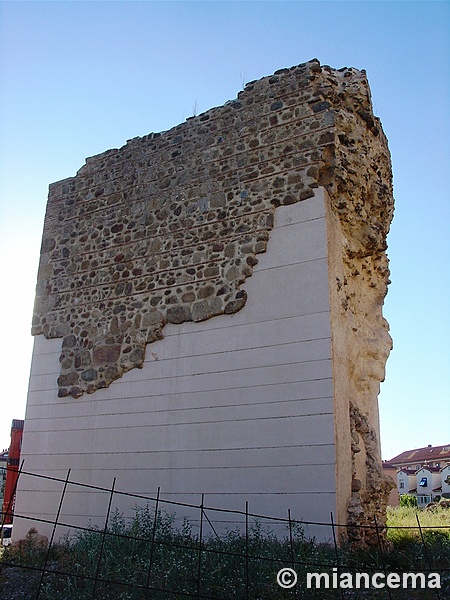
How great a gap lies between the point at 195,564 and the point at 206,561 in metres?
0.09

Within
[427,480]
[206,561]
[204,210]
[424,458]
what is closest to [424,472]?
[427,480]

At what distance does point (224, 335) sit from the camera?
21.2ft

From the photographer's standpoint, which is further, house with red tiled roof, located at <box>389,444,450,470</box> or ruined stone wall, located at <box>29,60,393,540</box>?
house with red tiled roof, located at <box>389,444,450,470</box>

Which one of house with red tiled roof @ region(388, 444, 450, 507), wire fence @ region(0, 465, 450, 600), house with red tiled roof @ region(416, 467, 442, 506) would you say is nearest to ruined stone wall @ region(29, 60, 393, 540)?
wire fence @ region(0, 465, 450, 600)

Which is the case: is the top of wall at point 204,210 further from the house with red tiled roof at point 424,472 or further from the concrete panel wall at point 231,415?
the house with red tiled roof at point 424,472

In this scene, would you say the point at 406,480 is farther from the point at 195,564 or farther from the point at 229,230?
the point at 195,564

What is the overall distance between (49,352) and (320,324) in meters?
3.76

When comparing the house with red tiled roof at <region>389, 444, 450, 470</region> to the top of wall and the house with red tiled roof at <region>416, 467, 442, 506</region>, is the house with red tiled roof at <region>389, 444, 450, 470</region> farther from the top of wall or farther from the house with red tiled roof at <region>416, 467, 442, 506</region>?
the top of wall

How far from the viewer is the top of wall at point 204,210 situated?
6.68 metres

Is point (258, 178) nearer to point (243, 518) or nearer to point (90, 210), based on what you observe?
point (90, 210)

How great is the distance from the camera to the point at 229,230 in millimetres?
6836

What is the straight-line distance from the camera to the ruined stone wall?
21.6 ft

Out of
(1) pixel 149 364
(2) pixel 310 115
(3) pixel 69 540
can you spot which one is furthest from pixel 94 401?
(2) pixel 310 115

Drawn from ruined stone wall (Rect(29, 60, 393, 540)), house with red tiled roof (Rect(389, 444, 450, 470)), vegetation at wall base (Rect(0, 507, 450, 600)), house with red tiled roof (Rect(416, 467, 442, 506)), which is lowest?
vegetation at wall base (Rect(0, 507, 450, 600))
